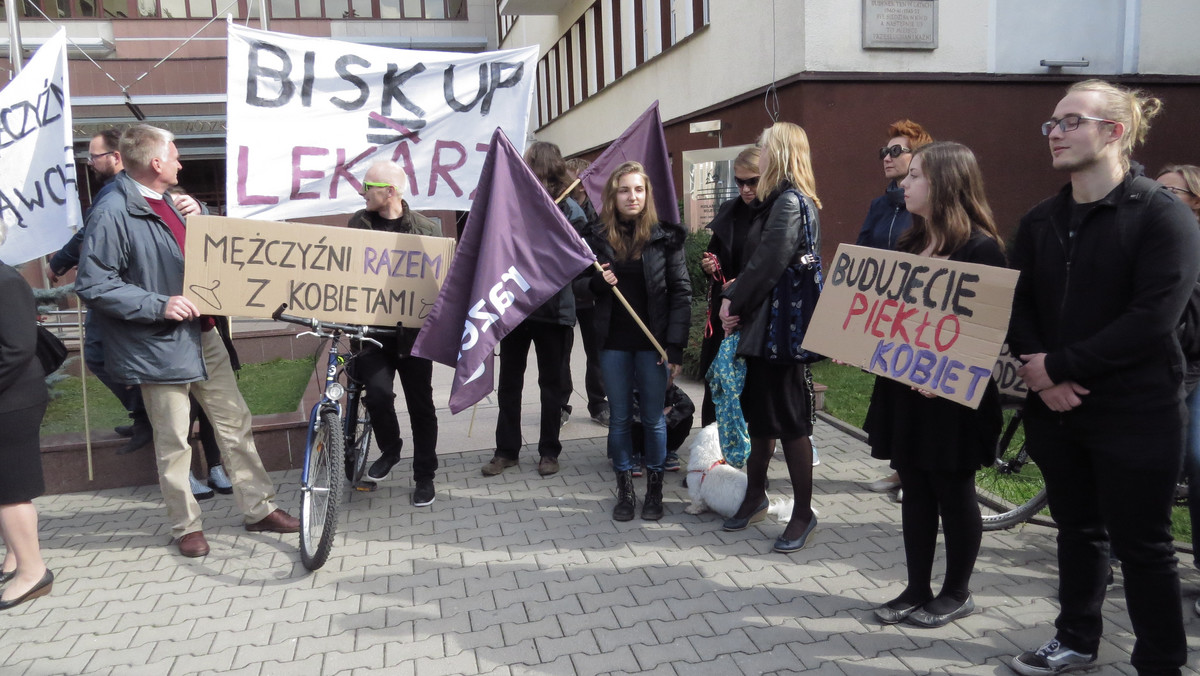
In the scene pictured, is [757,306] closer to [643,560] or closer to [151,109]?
[643,560]

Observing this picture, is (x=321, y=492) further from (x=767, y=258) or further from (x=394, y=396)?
(x=767, y=258)

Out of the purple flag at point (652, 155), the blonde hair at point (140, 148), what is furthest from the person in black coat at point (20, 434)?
the purple flag at point (652, 155)

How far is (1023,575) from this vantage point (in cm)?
379

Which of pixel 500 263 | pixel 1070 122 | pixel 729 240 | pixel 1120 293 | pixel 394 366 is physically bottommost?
pixel 394 366

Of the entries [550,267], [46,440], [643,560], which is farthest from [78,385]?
[643,560]

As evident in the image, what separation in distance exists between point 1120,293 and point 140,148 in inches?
167

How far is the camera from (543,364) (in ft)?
18.1

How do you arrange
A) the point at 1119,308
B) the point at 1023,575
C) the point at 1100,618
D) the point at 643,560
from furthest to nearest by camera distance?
1. the point at 643,560
2. the point at 1023,575
3. the point at 1100,618
4. the point at 1119,308

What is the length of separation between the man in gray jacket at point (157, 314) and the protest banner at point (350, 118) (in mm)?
636

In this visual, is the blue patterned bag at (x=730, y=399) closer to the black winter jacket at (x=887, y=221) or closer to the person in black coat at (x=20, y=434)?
the black winter jacket at (x=887, y=221)

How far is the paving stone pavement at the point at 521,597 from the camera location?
128 inches

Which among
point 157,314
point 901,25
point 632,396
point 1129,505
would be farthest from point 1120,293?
point 901,25

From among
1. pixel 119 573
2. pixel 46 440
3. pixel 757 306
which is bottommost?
pixel 119 573

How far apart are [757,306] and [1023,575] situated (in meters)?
1.69
